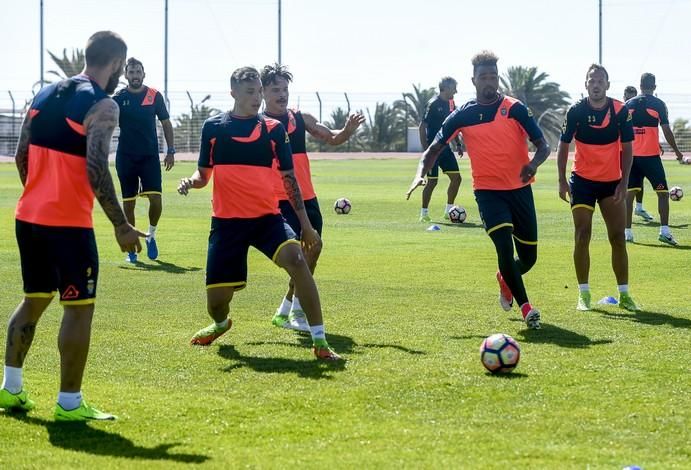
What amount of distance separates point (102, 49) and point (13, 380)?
213cm

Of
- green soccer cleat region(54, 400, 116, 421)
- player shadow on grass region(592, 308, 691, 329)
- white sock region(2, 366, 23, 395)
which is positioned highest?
white sock region(2, 366, 23, 395)

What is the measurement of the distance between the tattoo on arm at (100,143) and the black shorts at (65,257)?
0.32m

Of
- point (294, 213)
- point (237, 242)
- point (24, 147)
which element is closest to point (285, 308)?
point (294, 213)

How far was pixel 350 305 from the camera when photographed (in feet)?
41.2

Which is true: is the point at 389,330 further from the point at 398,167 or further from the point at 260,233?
the point at 398,167

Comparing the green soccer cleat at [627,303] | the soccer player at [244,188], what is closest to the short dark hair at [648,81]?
the green soccer cleat at [627,303]

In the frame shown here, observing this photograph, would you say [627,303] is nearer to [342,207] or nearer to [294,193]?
[294,193]

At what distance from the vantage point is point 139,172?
16781 mm

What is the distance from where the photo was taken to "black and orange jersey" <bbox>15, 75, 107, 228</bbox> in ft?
24.2

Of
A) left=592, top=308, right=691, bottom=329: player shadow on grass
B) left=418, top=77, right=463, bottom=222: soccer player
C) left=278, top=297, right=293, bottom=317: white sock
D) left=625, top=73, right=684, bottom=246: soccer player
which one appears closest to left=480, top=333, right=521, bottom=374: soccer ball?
left=592, top=308, right=691, bottom=329: player shadow on grass

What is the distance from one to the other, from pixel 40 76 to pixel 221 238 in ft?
186

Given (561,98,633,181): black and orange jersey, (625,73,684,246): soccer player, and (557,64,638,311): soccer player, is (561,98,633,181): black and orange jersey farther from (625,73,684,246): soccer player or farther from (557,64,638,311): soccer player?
(625,73,684,246): soccer player

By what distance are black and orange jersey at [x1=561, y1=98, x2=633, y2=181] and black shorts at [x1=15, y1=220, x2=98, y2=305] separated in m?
6.29

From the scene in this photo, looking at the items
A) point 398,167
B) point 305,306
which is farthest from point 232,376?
point 398,167
